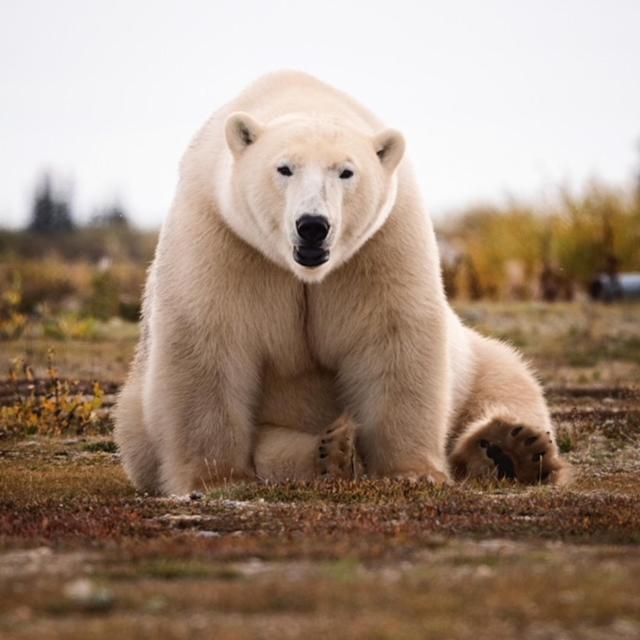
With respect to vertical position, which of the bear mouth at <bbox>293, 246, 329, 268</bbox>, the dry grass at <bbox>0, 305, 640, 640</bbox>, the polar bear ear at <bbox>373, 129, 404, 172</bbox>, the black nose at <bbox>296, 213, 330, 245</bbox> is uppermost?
the polar bear ear at <bbox>373, 129, 404, 172</bbox>

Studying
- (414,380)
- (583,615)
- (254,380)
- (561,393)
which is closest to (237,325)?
(254,380)

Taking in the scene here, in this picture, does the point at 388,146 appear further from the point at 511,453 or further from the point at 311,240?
the point at 511,453

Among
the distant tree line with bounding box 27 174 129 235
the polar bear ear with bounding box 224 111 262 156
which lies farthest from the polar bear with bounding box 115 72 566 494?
the distant tree line with bounding box 27 174 129 235

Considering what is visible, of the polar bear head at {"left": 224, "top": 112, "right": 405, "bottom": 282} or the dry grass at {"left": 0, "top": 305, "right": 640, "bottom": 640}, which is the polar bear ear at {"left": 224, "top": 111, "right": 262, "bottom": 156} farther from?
the dry grass at {"left": 0, "top": 305, "right": 640, "bottom": 640}

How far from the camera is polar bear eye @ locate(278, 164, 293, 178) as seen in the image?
7418 mm

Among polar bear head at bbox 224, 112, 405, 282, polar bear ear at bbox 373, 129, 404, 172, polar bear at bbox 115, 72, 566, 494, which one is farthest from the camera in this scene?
polar bear ear at bbox 373, 129, 404, 172

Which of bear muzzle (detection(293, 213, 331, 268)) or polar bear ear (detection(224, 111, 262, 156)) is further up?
polar bear ear (detection(224, 111, 262, 156))

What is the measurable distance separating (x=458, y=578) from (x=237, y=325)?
3128 millimetres

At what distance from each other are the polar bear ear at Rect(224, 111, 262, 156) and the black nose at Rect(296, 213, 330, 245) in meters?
0.77

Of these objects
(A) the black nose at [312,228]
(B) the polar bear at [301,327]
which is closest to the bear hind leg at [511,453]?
(B) the polar bear at [301,327]

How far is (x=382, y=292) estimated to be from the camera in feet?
25.5

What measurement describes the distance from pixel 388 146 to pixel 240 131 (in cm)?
80

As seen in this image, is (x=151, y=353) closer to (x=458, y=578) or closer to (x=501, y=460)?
(x=501, y=460)

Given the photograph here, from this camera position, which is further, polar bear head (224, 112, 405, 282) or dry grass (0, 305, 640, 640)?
polar bear head (224, 112, 405, 282)
